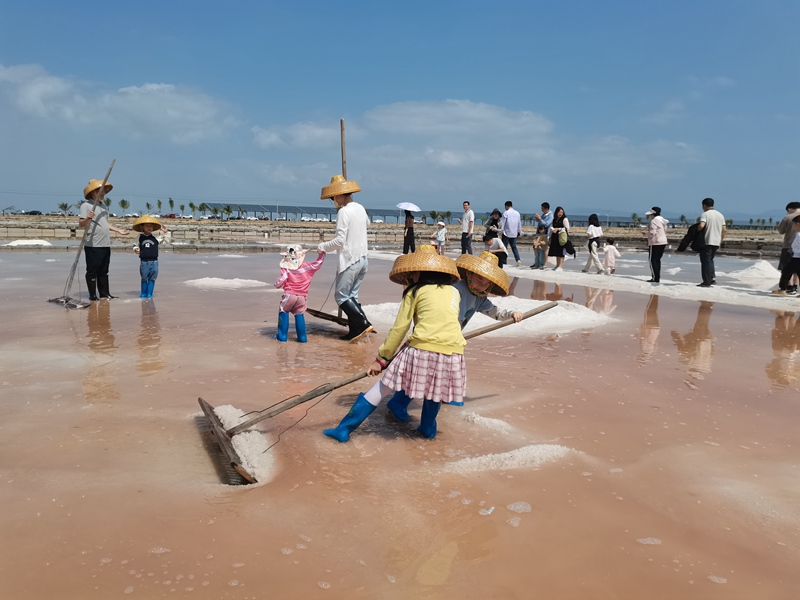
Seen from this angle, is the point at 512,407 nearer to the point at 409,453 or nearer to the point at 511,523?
the point at 409,453

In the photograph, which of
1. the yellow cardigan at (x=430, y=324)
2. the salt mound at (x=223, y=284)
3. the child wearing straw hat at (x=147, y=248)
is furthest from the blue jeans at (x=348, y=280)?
the salt mound at (x=223, y=284)

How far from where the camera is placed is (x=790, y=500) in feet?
9.98

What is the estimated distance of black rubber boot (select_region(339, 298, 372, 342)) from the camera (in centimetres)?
643

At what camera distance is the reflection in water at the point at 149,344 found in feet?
17.3

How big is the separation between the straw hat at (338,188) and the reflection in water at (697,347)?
12.4ft

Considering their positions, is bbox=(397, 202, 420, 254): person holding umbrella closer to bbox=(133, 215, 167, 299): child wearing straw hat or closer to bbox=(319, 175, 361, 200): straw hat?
bbox=(133, 215, 167, 299): child wearing straw hat

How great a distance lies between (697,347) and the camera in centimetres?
665

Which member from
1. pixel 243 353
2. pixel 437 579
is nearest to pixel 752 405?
pixel 437 579

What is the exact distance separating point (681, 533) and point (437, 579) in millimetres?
1196

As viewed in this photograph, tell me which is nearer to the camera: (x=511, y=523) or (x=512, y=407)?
(x=511, y=523)

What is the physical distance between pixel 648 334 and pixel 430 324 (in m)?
4.74

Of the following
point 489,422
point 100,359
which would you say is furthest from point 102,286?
point 489,422

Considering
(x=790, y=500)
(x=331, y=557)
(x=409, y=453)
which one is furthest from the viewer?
(x=409, y=453)

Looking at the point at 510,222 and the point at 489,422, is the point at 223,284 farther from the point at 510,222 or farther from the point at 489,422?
the point at 489,422
